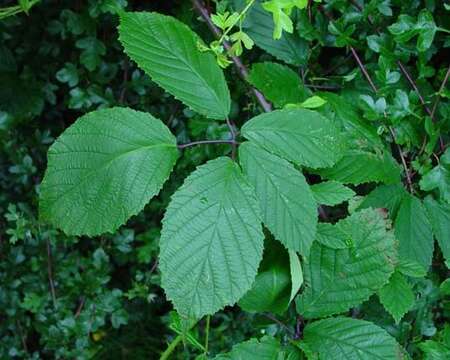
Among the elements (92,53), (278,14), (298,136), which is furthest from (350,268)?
(92,53)

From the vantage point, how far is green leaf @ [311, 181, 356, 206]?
0.98 metres

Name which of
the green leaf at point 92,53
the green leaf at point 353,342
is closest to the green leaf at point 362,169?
the green leaf at point 353,342

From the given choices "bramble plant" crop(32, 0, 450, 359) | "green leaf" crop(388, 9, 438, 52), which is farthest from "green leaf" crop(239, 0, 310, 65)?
"green leaf" crop(388, 9, 438, 52)

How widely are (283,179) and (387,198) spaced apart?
308 millimetres

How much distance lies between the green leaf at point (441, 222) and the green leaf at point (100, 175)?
51 centimetres

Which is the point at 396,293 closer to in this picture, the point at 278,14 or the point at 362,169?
the point at 362,169

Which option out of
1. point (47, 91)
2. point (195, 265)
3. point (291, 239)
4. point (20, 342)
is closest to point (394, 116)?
point (291, 239)

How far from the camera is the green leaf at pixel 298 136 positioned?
0.88 m

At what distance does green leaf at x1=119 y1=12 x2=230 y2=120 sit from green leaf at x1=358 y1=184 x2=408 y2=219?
1.13 ft

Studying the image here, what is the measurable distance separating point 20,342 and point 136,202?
3.25 ft

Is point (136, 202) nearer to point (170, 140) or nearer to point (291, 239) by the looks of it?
point (170, 140)

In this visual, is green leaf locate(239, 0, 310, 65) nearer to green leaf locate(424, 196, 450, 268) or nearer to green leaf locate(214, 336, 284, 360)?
green leaf locate(424, 196, 450, 268)

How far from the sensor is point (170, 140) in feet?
2.92

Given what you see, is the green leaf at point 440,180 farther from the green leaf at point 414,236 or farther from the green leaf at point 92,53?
the green leaf at point 92,53
